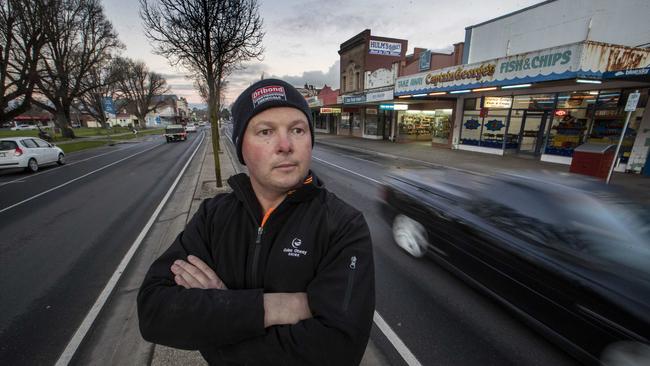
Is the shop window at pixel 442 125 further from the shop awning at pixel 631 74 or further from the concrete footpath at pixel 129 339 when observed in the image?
the concrete footpath at pixel 129 339

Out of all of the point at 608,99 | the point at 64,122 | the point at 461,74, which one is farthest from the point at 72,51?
the point at 608,99

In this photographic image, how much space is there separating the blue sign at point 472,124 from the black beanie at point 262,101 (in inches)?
723

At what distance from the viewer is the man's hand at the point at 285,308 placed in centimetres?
113

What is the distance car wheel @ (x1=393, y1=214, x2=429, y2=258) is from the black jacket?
3.26 m

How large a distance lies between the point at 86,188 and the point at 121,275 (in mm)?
7135

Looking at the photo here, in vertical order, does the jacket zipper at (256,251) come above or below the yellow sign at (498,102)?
below

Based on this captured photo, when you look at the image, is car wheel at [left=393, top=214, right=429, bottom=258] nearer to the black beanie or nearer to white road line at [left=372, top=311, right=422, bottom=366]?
white road line at [left=372, top=311, right=422, bottom=366]

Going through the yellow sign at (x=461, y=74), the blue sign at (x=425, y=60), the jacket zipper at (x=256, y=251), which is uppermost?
the blue sign at (x=425, y=60)

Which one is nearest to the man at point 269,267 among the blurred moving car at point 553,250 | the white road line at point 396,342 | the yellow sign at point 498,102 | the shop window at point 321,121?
the white road line at point 396,342

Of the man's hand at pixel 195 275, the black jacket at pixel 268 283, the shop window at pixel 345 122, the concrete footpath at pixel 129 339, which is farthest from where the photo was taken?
the shop window at pixel 345 122

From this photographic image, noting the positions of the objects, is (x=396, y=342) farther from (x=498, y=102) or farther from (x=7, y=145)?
(x=498, y=102)

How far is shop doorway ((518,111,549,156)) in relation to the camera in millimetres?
→ 14039

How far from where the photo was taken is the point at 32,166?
39.9 feet

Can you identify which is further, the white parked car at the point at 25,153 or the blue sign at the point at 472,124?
the blue sign at the point at 472,124
